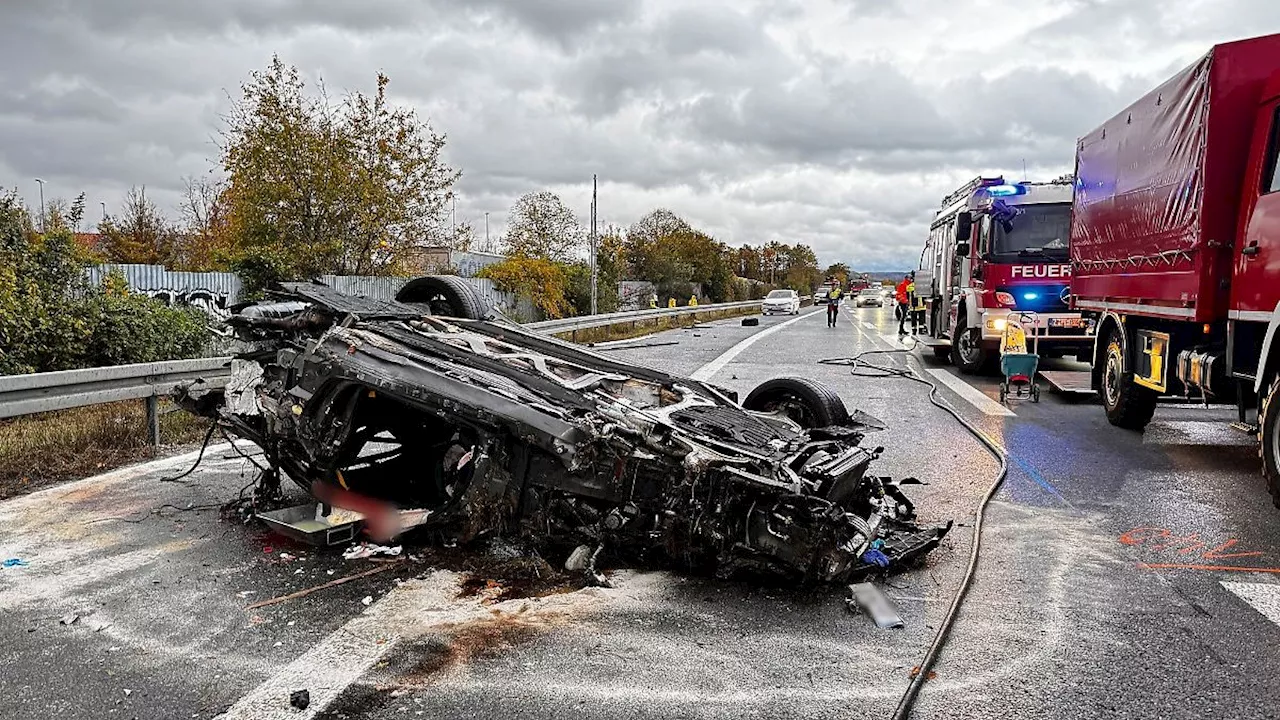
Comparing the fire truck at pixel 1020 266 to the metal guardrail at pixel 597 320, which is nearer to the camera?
the fire truck at pixel 1020 266

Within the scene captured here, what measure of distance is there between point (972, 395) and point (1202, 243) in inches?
181

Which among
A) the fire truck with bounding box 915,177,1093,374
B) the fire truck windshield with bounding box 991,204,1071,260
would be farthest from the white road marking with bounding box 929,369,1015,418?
the fire truck windshield with bounding box 991,204,1071,260

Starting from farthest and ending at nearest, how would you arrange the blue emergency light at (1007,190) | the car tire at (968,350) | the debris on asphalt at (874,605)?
the car tire at (968,350)
the blue emergency light at (1007,190)
the debris on asphalt at (874,605)

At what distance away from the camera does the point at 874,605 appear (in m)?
3.61

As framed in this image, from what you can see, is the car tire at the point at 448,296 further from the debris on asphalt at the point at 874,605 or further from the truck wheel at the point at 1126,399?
the truck wheel at the point at 1126,399

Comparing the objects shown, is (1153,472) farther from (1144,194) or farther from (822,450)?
(822,450)

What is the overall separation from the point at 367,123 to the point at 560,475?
15.6m

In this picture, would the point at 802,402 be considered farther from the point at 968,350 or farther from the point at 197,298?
the point at 197,298

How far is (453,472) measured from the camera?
503cm

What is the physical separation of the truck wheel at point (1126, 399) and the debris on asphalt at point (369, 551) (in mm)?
7051

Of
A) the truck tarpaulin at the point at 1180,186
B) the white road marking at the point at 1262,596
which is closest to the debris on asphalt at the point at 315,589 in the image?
the white road marking at the point at 1262,596

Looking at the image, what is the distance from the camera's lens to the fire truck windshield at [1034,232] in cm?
1257

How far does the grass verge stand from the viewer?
599 centimetres

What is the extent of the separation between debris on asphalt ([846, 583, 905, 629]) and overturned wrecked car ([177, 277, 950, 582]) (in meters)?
0.09
